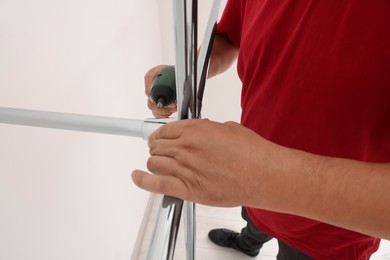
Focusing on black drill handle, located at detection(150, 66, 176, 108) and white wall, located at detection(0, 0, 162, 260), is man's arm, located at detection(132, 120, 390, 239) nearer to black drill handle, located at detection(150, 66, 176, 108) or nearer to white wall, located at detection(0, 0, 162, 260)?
black drill handle, located at detection(150, 66, 176, 108)

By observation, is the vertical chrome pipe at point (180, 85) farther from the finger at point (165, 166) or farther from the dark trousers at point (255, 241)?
the dark trousers at point (255, 241)

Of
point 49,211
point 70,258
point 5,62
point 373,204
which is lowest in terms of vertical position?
point 70,258

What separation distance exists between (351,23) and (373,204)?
28 cm

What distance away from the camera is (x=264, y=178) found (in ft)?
1.16

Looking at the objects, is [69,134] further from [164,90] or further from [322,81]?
[322,81]

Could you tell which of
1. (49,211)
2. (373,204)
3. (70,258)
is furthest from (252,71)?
(70,258)

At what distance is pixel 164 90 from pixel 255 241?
3.22ft

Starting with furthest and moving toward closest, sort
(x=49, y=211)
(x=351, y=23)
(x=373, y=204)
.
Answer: (x=49, y=211), (x=351, y=23), (x=373, y=204)

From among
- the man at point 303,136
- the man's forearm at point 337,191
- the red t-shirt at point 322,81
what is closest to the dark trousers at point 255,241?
the man at point 303,136

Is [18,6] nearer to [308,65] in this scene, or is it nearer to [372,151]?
[308,65]

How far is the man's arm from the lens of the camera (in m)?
0.34

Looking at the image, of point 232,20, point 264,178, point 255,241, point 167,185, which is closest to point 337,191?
point 264,178

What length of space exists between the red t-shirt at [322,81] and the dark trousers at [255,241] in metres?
0.12

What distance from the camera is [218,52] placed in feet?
2.64
